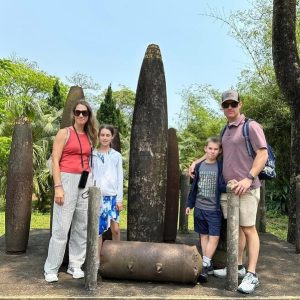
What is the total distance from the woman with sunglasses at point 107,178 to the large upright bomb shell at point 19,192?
4.83 ft

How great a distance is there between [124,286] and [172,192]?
8.70 ft

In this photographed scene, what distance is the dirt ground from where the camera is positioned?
14.7 feet

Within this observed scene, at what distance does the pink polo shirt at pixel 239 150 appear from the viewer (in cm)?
486

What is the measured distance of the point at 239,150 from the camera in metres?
4.94

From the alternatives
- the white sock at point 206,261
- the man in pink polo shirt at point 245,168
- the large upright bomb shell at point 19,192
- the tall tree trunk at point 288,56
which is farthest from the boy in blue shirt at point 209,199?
the tall tree trunk at point 288,56

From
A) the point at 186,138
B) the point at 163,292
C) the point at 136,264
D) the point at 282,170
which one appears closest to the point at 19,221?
the point at 136,264

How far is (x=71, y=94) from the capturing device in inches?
252

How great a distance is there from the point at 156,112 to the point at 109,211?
5.21 ft

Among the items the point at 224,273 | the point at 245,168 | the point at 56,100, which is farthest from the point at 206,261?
the point at 56,100

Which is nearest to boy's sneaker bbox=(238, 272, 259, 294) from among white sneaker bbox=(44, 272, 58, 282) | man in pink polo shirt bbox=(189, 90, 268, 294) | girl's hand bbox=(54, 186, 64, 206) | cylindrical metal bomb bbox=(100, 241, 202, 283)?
man in pink polo shirt bbox=(189, 90, 268, 294)

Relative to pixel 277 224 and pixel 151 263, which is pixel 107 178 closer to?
pixel 151 263

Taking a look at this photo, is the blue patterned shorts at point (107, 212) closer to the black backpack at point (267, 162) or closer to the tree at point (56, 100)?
the black backpack at point (267, 162)

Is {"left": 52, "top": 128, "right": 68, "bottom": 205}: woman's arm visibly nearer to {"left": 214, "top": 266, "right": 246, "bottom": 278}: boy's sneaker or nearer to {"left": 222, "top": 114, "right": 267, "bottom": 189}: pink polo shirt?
{"left": 222, "top": 114, "right": 267, "bottom": 189}: pink polo shirt

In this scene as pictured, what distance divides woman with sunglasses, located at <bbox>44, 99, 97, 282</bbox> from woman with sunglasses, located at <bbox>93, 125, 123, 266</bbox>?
0.21 meters
